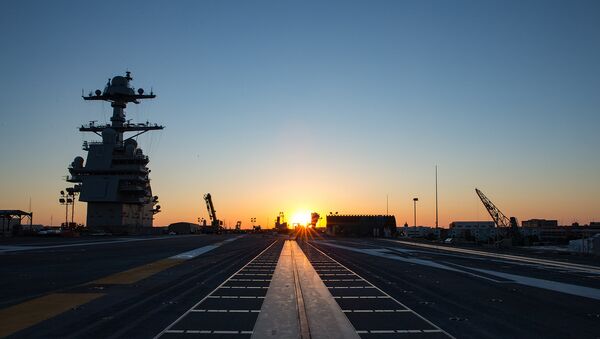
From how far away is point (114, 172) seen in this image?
351ft

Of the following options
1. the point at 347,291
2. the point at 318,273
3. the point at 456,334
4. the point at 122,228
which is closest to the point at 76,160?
the point at 122,228

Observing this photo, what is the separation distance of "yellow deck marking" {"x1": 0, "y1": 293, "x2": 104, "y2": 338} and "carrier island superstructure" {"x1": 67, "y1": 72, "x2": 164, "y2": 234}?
93.6 metres

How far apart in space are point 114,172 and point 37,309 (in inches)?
3878

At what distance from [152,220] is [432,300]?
4658 inches

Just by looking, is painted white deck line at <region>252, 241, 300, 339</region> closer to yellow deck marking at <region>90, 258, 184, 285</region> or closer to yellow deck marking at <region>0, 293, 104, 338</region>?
yellow deck marking at <region>0, 293, 104, 338</region>

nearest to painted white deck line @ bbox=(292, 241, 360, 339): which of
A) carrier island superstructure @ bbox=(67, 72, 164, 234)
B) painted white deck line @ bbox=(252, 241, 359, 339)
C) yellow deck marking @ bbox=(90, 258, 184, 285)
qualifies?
painted white deck line @ bbox=(252, 241, 359, 339)

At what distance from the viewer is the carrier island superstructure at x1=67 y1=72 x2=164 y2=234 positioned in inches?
4173

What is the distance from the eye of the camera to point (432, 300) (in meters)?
16.2

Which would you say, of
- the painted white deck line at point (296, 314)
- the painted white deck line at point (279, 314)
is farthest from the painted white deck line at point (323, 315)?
the painted white deck line at point (279, 314)

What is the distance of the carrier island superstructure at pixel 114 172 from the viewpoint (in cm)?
10600

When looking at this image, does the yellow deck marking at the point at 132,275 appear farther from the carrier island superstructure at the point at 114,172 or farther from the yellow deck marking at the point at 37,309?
the carrier island superstructure at the point at 114,172

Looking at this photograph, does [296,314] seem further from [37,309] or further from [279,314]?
[37,309]

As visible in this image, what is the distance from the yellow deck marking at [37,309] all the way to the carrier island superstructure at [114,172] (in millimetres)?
93590

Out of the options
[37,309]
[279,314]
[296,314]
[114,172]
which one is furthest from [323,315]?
[114,172]
